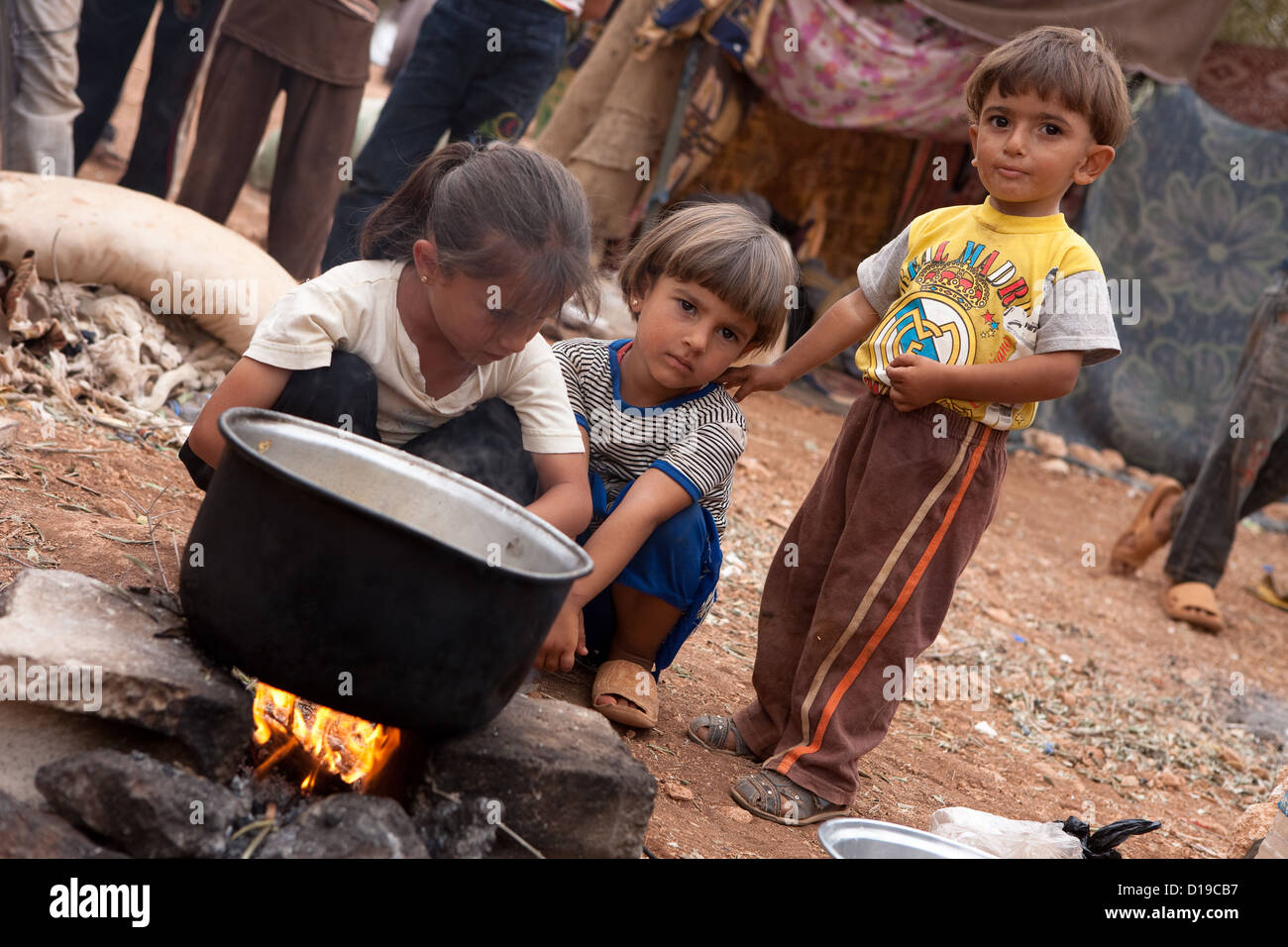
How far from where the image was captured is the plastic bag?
84.4 inches

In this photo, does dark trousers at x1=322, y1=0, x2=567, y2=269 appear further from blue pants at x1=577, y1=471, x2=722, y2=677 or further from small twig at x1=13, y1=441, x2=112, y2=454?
blue pants at x1=577, y1=471, x2=722, y2=677

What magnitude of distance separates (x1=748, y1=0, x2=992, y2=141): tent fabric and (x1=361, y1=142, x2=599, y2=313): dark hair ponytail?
16.2ft

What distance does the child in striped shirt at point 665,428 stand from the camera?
2.48 m

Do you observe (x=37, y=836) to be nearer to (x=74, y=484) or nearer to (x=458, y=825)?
(x=458, y=825)

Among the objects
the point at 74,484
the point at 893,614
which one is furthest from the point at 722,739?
the point at 74,484

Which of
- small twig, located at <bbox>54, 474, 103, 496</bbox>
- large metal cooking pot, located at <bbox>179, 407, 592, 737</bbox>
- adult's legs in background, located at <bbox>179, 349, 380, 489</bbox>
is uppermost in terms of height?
adult's legs in background, located at <bbox>179, 349, 380, 489</bbox>

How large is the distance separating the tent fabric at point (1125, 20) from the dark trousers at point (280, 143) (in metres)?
3.65

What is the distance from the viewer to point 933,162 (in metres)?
8.46

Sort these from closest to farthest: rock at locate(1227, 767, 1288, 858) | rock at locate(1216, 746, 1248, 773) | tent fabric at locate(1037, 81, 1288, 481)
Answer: rock at locate(1227, 767, 1288, 858), rock at locate(1216, 746, 1248, 773), tent fabric at locate(1037, 81, 1288, 481)

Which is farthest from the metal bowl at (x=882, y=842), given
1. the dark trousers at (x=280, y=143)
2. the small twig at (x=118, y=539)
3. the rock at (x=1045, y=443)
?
the rock at (x=1045, y=443)

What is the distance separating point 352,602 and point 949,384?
125 cm

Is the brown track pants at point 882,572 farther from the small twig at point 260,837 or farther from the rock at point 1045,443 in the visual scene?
the rock at point 1045,443

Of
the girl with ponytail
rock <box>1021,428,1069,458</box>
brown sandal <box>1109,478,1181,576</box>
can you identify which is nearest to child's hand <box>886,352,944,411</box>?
the girl with ponytail
